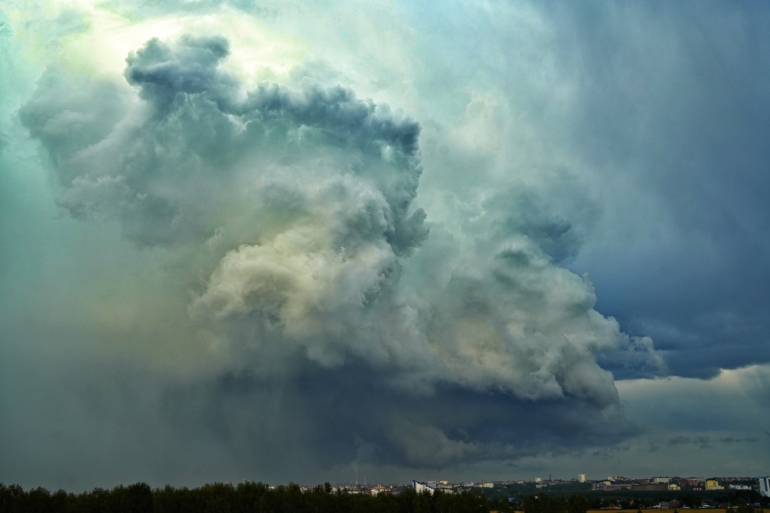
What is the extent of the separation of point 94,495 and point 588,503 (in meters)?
88.3

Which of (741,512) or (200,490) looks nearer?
(200,490)

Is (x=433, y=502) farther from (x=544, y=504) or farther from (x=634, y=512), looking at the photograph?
(x=634, y=512)

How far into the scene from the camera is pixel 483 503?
4754 inches

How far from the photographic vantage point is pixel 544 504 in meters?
124

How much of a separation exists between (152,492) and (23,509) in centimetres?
1802

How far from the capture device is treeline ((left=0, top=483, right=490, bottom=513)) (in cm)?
10088

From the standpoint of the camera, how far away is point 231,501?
10775cm

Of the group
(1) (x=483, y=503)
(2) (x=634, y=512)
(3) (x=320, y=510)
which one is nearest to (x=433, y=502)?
(1) (x=483, y=503)

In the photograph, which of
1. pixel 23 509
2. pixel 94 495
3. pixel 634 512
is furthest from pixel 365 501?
pixel 634 512

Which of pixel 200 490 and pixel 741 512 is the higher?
pixel 200 490

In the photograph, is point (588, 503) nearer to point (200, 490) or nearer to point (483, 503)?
point (483, 503)

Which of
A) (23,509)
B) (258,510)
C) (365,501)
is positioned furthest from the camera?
(365,501)

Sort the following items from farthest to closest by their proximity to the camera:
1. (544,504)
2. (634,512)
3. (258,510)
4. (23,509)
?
(634,512), (544,504), (258,510), (23,509)

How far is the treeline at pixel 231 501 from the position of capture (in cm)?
10088
